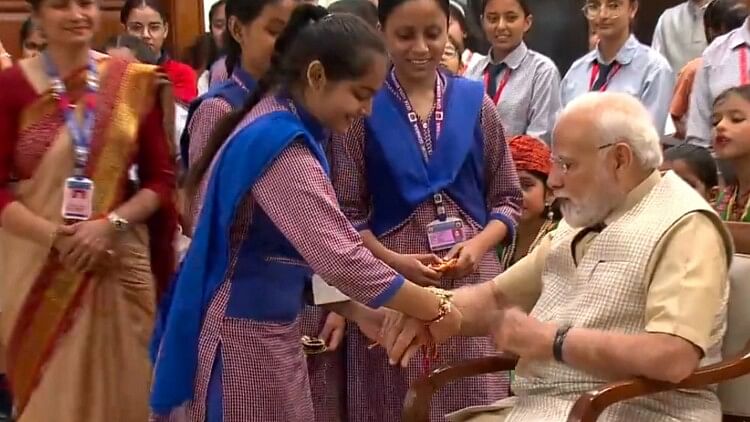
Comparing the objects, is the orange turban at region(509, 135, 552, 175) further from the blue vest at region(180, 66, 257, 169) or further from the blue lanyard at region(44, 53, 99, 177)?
the blue lanyard at region(44, 53, 99, 177)

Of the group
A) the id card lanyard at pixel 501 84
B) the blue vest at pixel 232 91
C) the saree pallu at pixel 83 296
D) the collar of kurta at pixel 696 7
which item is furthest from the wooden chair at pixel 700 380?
the collar of kurta at pixel 696 7

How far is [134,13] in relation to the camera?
4.78 metres

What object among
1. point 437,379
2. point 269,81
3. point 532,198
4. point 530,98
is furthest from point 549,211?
point 269,81

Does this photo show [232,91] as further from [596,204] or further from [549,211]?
[549,211]

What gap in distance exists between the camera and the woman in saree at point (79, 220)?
242cm

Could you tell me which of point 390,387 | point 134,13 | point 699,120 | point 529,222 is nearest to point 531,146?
point 529,222

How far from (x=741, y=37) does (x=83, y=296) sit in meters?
2.61

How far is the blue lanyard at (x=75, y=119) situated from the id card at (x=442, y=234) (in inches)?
32.3

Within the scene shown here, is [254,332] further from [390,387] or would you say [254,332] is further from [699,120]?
[699,120]

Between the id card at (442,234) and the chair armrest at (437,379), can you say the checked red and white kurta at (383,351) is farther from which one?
the chair armrest at (437,379)

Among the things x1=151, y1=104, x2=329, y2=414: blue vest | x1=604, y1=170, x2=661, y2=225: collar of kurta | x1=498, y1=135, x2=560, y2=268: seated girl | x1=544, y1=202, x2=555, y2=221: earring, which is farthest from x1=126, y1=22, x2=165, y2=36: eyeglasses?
x1=604, y1=170, x2=661, y2=225: collar of kurta

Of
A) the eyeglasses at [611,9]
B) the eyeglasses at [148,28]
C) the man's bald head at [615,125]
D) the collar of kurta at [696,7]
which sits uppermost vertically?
the collar of kurta at [696,7]

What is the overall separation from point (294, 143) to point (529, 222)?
5.23ft

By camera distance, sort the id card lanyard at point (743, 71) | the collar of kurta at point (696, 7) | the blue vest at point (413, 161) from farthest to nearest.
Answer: the collar of kurta at point (696, 7) < the id card lanyard at point (743, 71) < the blue vest at point (413, 161)
